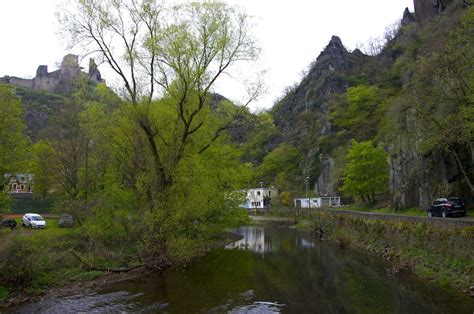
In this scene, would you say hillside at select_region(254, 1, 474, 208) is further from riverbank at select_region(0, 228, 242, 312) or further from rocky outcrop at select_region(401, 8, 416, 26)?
riverbank at select_region(0, 228, 242, 312)

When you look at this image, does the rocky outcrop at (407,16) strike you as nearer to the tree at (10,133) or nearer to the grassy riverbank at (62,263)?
the grassy riverbank at (62,263)

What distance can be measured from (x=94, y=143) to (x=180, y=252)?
1736cm

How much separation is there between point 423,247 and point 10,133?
2725 centimetres

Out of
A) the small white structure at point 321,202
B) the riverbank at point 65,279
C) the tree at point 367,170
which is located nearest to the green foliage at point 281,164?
the small white structure at point 321,202

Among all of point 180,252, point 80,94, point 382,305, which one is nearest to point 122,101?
point 80,94

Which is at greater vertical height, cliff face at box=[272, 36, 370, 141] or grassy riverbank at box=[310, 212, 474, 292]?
cliff face at box=[272, 36, 370, 141]

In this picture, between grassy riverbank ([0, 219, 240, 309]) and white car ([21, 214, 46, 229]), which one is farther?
white car ([21, 214, 46, 229])

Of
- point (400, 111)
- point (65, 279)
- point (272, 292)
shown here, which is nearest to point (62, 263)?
A: point (65, 279)

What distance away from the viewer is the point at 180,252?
2153cm

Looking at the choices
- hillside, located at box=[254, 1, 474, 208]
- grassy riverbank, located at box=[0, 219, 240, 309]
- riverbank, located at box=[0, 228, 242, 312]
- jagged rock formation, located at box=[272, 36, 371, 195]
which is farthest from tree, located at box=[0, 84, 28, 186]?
jagged rock formation, located at box=[272, 36, 371, 195]

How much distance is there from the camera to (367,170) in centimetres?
5056

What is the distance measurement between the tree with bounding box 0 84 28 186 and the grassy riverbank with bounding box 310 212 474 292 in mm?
25276

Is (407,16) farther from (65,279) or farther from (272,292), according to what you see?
(65,279)

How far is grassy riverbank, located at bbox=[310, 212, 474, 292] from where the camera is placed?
19609 millimetres
